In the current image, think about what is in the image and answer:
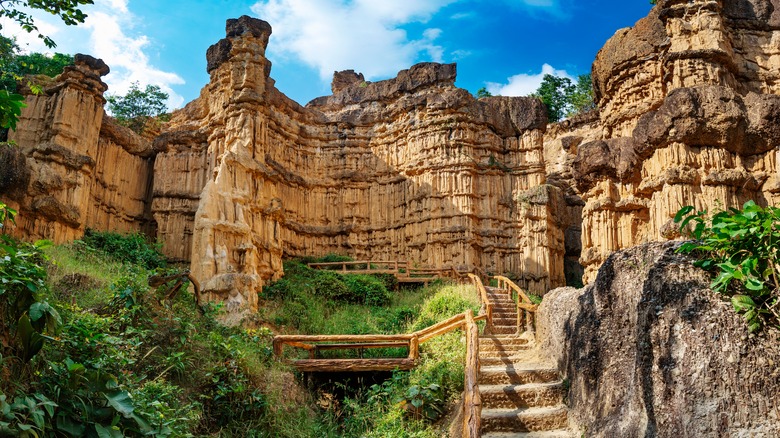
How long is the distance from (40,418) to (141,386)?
3.13m

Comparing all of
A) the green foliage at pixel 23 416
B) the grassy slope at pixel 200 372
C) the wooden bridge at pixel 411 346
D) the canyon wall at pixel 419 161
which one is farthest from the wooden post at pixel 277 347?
the green foliage at pixel 23 416

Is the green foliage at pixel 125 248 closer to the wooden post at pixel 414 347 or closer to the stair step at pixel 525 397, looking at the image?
the wooden post at pixel 414 347

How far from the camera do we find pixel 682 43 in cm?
1855

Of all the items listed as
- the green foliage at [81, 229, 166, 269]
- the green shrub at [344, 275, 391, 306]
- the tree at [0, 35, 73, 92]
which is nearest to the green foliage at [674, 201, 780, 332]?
the green shrub at [344, 275, 391, 306]

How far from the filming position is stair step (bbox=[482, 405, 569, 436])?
919cm

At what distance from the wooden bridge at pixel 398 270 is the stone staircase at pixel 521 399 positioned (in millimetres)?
13624

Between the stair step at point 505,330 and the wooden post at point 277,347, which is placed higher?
the stair step at point 505,330

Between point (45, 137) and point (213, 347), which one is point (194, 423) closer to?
point (213, 347)

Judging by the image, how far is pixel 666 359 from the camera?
6.51m

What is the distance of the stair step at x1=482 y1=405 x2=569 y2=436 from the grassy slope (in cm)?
99

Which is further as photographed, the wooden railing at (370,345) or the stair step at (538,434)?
the wooden railing at (370,345)

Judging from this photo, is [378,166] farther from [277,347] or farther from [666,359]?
[666,359]

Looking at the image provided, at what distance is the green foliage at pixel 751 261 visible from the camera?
17.9ft

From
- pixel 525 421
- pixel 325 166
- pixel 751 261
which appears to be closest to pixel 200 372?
pixel 525 421
